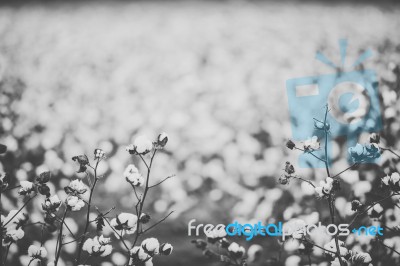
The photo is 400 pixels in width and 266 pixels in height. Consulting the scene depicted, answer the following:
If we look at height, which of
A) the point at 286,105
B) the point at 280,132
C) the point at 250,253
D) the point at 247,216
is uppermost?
the point at 286,105

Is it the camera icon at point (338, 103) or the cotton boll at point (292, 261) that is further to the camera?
the camera icon at point (338, 103)

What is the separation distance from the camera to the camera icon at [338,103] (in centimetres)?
200

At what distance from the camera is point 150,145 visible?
0.98 meters

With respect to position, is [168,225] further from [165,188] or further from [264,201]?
[264,201]

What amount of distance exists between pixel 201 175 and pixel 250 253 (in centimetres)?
80

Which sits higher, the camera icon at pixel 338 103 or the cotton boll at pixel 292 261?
the camera icon at pixel 338 103

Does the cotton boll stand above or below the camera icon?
below

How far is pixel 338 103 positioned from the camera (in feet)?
6.98

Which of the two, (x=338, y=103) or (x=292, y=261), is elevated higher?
(x=338, y=103)

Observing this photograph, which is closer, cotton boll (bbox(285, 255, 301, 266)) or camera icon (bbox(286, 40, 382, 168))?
cotton boll (bbox(285, 255, 301, 266))

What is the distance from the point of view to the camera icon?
2.00m

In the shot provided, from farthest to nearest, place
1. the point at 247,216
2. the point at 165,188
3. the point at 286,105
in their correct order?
the point at 286,105 → the point at 165,188 → the point at 247,216

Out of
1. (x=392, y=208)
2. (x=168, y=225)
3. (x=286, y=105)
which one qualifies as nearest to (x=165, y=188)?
(x=168, y=225)

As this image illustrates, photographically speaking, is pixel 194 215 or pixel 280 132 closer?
pixel 194 215
